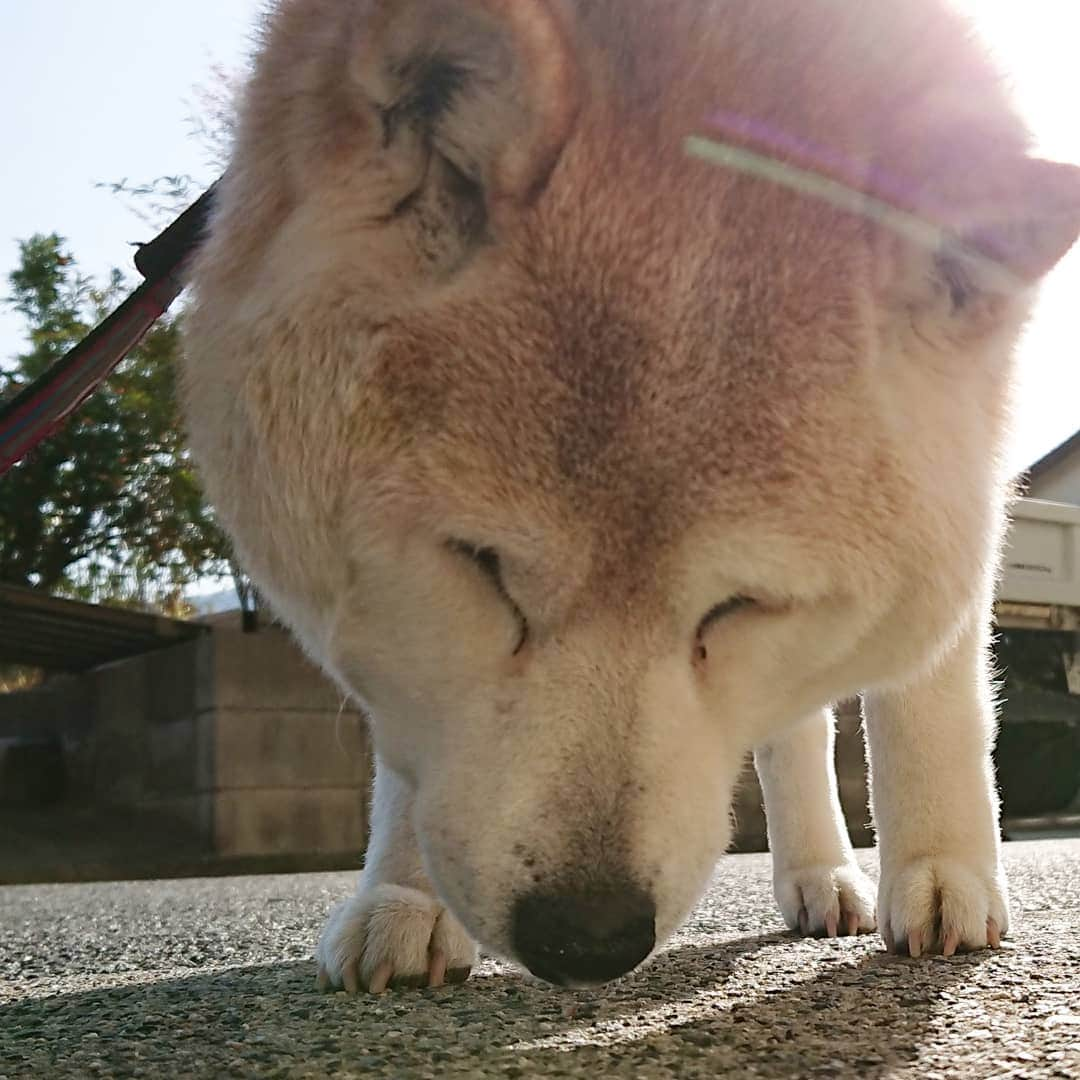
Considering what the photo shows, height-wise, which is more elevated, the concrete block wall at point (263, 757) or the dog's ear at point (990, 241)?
the dog's ear at point (990, 241)

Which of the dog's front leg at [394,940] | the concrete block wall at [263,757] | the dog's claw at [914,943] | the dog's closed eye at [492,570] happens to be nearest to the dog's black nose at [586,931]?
the dog's closed eye at [492,570]

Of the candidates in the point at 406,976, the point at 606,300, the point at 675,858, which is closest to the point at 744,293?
the point at 606,300

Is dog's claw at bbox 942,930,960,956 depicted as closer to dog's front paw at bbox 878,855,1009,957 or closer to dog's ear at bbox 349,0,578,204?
dog's front paw at bbox 878,855,1009,957

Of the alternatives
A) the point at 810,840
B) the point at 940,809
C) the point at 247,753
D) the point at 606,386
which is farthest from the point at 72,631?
the point at 606,386

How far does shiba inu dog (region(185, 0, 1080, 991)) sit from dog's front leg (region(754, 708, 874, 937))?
0.93m

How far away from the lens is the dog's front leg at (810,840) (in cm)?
279

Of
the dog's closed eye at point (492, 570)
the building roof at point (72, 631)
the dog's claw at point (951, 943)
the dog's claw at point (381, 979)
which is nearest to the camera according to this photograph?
the dog's closed eye at point (492, 570)

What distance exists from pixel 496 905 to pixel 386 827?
95 centimetres

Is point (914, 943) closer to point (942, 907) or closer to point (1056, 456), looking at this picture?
point (942, 907)

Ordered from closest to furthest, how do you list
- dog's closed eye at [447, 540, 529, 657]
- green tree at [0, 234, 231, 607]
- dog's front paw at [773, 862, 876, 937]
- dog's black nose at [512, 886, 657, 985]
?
1. dog's black nose at [512, 886, 657, 985]
2. dog's closed eye at [447, 540, 529, 657]
3. dog's front paw at [773, 862, 876, 937]
4. green tree at [0, 234, 231, 607]

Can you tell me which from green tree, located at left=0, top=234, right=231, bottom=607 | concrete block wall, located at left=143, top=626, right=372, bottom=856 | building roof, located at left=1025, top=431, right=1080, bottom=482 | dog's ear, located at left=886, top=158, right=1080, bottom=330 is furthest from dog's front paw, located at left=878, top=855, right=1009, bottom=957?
building roof, located at left=1025, top=431, right=1080, bottom=482

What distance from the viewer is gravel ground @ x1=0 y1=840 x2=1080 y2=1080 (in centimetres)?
138

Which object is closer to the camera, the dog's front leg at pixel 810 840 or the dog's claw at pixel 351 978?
the dog's claw at pixel 351 978

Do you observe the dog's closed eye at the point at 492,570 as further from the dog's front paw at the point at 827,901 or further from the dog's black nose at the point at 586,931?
Result: the dog's front paw at the point at 827,901
